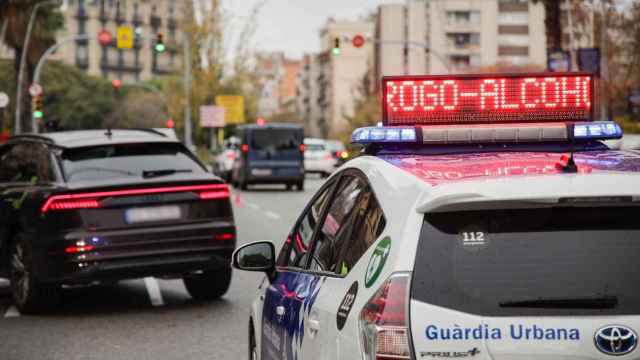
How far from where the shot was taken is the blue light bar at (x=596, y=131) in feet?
16.5

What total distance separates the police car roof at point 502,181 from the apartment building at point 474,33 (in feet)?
419

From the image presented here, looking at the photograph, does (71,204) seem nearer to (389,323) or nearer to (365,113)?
(389,323)

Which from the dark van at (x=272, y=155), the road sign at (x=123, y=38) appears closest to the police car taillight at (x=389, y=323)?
the dark van at (x=272, y=155)

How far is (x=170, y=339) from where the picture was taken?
9.61 m

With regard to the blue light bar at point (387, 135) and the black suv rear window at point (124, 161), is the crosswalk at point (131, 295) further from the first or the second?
the blue light bar at point (387, 135)

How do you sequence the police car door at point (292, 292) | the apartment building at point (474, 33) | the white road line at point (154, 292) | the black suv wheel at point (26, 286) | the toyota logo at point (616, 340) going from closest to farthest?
the toyota logo at point (616, 340) < the police car door at point (292, 292) < the black suv wheel at point (26, 286) < the white road line at point (154, 292) < the apartment building at point (474, 33)

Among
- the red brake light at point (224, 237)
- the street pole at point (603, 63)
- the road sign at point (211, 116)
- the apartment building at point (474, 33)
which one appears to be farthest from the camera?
the apartment building at point (474, 33)

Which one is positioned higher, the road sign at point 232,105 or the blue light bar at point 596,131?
the blue light bar at point 596,131

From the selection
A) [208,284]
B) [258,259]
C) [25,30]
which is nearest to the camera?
[258,259]

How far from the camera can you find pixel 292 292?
16.5ft

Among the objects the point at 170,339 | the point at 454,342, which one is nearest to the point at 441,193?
the point at 454,342

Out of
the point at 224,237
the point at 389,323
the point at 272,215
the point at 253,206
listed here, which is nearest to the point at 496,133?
the point at 389,323

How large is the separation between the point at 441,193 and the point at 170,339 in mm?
6229

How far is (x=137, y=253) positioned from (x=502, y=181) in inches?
294
